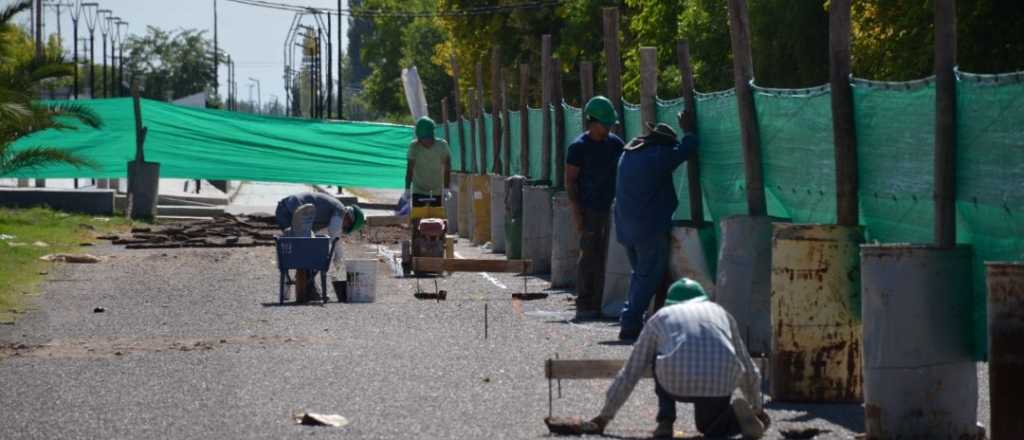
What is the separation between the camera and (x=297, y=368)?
12.4 metres

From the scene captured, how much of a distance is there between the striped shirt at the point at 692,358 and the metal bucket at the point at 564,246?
10409 mm

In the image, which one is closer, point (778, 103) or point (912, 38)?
point (778, 103)

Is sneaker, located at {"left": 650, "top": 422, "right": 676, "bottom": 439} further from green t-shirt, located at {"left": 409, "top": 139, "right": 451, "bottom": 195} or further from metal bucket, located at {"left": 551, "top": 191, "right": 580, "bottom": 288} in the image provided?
green t-shirt, located at {"left": 409, "top": 139, "right": 451, "bottom": 195}

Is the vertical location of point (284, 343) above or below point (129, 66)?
below

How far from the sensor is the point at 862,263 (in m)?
9.48

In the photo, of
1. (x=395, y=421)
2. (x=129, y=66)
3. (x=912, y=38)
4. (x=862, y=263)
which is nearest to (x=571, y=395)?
(x=395, y=421)

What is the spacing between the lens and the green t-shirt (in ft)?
74.3

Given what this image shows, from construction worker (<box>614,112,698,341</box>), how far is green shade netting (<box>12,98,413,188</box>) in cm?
2277

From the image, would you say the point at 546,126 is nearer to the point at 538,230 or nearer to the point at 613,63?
the point at 538,230

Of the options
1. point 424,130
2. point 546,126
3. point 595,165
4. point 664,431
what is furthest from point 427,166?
point 664,431

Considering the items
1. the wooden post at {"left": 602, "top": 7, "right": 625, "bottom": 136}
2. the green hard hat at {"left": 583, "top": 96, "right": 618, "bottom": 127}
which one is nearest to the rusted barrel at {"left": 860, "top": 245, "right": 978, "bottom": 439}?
the green hard hat at {"left": 583, "top": 96, "right": 618, "bottom": 127}

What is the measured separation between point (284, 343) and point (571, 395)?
3.70 meters

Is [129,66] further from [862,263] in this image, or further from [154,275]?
[862,263]

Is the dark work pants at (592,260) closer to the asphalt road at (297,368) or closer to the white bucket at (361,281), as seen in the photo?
the asphalt road at (297,368)
